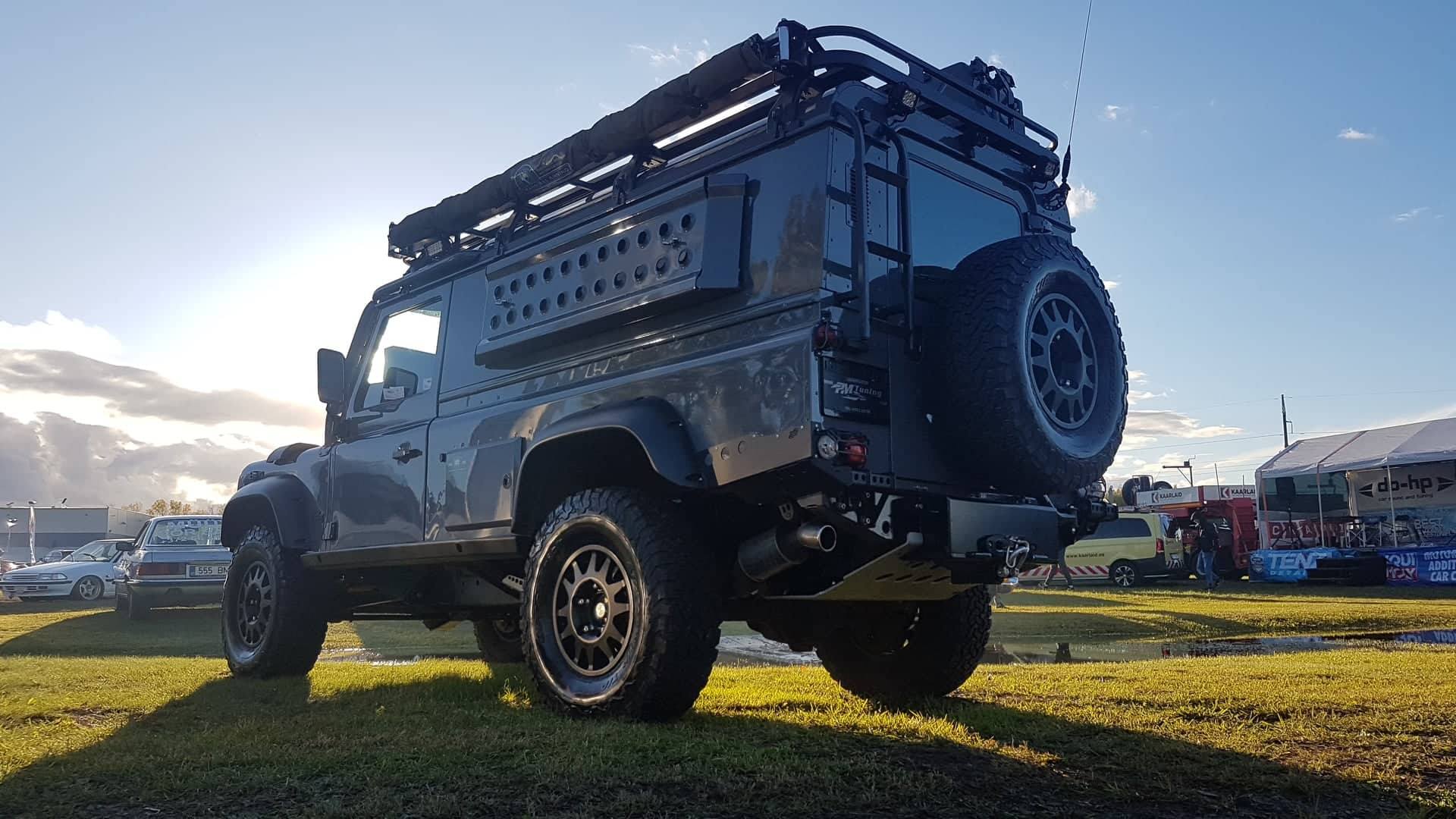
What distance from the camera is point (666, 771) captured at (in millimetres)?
3504

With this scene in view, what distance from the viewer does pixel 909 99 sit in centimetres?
466

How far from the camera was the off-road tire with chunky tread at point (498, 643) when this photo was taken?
7766 mm

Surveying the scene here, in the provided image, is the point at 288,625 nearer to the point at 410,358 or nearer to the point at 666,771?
the point at 410,358

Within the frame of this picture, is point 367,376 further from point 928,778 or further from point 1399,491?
point 1399,491

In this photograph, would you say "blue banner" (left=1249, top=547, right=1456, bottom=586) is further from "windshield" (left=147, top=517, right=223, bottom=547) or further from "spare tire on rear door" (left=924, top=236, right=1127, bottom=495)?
"windshield" (left=147, top=517, right=223, bottom=547)

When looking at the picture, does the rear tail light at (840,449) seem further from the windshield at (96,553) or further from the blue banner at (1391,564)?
the blue banner at (1391,564)

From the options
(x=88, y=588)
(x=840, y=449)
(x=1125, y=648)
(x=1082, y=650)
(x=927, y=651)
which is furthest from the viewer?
(x=88, y=588)

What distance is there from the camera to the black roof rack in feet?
15.1

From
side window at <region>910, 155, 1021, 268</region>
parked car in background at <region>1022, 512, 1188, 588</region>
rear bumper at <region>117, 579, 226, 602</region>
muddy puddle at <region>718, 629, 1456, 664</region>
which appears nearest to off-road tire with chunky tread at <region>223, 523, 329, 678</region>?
muddy puddle at <region>718, 629, 1456, 664</region>

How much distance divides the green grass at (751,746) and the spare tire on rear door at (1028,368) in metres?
1.15

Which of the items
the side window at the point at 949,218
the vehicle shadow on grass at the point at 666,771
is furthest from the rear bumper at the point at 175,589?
the side window at the point at 949,218

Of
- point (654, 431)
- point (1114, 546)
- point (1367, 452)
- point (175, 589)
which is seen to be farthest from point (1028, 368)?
point (1367, 452)

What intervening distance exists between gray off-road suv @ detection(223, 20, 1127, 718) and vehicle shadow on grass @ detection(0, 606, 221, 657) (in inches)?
228

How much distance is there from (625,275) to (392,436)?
230cm
